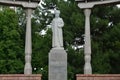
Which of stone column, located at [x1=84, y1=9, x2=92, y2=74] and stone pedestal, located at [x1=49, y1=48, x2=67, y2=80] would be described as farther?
stone column, located at [x1=84, y1=9, x2=92, y2=74]

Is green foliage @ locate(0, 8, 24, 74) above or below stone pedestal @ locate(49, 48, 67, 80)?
above

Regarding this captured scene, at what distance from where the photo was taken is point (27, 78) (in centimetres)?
2523

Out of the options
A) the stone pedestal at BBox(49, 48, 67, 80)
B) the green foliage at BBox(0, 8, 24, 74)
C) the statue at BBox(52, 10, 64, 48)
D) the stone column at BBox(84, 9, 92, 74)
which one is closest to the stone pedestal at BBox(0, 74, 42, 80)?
the stone pedestal at BBox(49, 48, 67, 80)

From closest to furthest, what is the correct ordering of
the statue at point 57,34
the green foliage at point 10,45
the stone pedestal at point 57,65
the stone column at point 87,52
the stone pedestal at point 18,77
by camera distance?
the stone pedestal at point 57,65 < the statue at point 57,34 < the stone pedestal at point 18,77 < the stone column at point 87,52 < the green foliage at point 10,45

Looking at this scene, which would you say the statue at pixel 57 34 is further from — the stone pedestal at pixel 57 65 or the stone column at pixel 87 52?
the stone column at pixel 87 52

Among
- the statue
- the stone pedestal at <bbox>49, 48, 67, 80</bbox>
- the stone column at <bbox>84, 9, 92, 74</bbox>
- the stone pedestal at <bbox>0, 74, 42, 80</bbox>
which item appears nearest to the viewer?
the stone pedestal at <bbox>49, 48, 67, 80</bbox>

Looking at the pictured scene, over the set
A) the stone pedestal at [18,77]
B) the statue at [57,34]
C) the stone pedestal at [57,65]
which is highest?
the statue at [57,34]

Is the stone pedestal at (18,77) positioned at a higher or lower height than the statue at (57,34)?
lower

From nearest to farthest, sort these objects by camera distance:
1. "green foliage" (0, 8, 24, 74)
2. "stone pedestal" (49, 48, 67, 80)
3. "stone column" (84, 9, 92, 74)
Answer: "stone pedestal" (49, 48, 67, 80), "stone column" (84, 9, 92, 74), "green foliage" (0, 8, 24, 74)

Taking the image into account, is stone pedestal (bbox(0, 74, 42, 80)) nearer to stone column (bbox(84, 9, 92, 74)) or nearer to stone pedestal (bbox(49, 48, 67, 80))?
stone pedestal (bbox(49, 48, 67, 80))

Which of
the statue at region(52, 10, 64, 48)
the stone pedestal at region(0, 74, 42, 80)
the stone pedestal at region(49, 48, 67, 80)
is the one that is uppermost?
the statue at region(52, 10, 64, 48)

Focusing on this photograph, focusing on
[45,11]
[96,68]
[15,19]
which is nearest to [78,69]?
[96,68]

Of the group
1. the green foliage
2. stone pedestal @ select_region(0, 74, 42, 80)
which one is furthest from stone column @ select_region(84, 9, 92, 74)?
the green foliage

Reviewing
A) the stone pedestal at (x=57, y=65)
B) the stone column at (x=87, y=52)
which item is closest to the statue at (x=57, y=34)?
the stone pedestal at (x=57, y=65)
